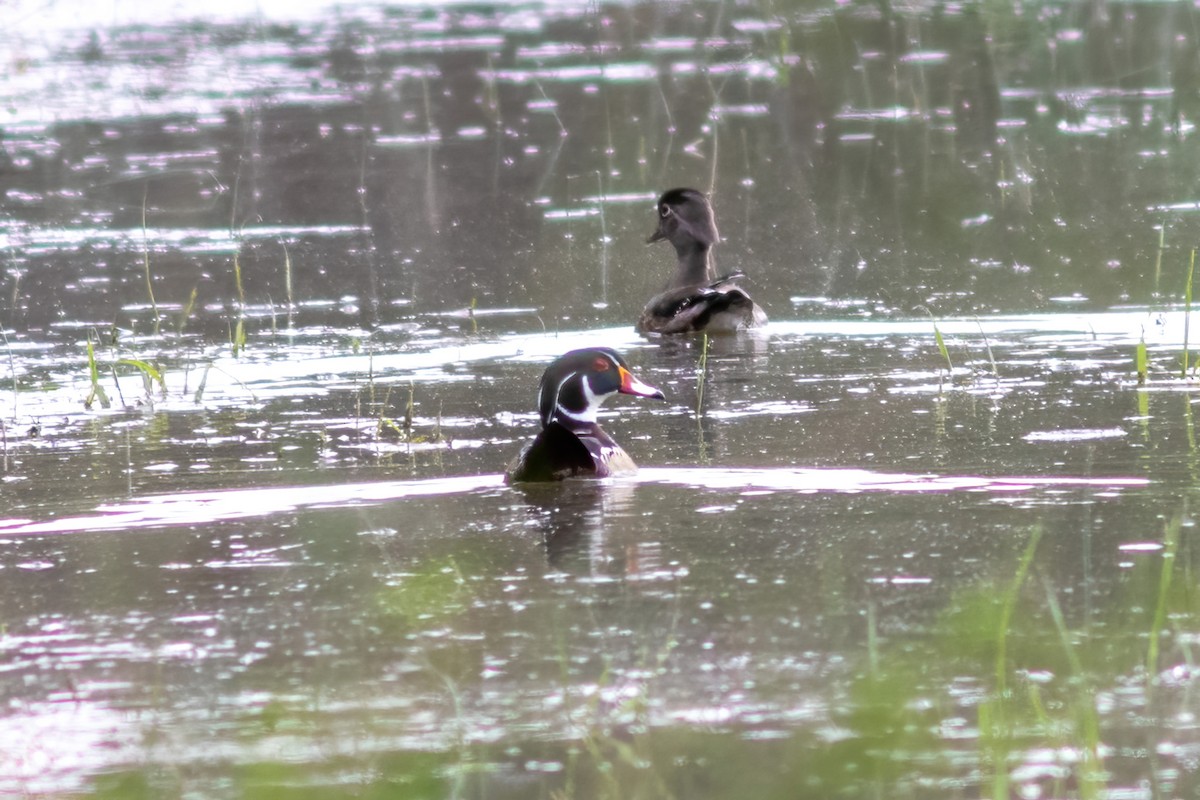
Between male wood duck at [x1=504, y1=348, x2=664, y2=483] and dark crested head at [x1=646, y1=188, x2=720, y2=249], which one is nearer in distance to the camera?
male wood duck at [x1=504, y1=348, x2=664, y2=483]

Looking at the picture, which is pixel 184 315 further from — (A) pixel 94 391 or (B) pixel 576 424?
(B) pixel 576 424

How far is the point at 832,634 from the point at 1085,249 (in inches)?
324

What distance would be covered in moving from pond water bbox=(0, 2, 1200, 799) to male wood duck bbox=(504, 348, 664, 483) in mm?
206

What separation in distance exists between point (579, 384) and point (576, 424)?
187 millimetres

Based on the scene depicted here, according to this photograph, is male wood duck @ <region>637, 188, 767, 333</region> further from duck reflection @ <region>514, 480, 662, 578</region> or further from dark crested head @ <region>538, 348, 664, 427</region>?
duck reflection @ <region>514, 480, 662, 578</region>

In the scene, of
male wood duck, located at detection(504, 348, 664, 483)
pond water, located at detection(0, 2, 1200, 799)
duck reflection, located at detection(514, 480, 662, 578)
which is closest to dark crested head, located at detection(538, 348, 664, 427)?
male wood duck, located at detection(504, 348, 664, 483)

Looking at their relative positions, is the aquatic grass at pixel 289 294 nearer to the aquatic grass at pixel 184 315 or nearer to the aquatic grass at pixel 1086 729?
the aquatic grass at pixel 184 315

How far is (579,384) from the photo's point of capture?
24.1 ft

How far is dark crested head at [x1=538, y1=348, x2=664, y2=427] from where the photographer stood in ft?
24.0

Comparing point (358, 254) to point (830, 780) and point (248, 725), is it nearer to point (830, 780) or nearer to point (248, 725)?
point (248, 725)

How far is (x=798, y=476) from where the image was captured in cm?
663

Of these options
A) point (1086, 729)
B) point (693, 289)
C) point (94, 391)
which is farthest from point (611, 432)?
point (1086, 729)

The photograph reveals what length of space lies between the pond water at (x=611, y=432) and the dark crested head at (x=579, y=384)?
29 centimetres

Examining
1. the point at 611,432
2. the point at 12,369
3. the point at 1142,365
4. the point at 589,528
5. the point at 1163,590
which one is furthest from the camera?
the point at 12,369
